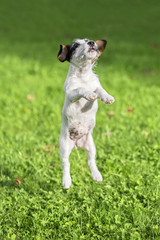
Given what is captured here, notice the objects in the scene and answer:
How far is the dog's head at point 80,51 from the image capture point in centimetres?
226

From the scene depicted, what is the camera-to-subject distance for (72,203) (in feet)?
12.0

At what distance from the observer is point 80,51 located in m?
2.29

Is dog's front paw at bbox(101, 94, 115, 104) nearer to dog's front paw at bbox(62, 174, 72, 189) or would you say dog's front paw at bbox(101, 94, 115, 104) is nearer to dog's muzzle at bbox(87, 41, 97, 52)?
dog's muzzle at bbox(87, 41, 97, 52)

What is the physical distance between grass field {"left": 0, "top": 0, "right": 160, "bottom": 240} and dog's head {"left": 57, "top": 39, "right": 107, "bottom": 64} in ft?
3.20

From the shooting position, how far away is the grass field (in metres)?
3.38

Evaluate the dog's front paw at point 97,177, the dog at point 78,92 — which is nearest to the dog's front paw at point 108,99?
the dog at point 78,92

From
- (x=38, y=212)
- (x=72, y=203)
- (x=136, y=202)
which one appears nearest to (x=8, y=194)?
(x=38, y=212)

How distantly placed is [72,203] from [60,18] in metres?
15.5

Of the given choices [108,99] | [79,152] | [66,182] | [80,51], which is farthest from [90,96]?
[79,152]

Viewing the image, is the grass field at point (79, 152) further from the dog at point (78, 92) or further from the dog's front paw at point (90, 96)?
the dog's front paw at point (90, 96)

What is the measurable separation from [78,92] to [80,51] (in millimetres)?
299

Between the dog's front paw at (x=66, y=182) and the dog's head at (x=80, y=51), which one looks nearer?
the dog's head at (x=80, y=51)

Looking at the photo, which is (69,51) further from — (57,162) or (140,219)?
(57,162)

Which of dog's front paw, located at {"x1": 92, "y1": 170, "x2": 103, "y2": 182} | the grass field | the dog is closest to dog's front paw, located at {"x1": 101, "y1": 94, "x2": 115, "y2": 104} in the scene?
the dog
